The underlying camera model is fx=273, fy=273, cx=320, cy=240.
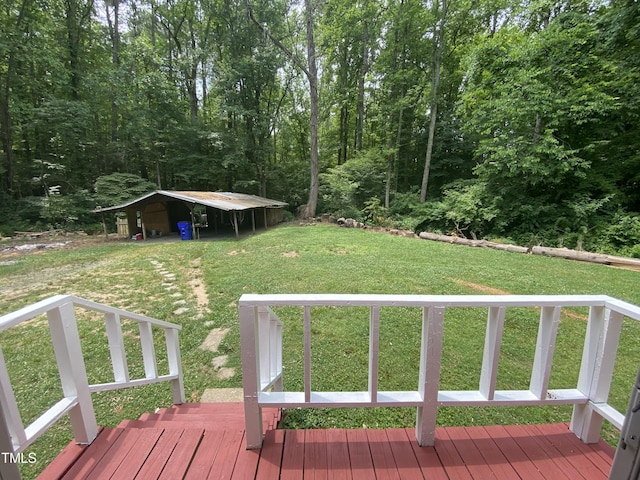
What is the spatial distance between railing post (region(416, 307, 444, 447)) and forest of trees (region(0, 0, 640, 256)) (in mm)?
10969

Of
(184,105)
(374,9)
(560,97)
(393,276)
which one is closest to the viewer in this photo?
(393,276)

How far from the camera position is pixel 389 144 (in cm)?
1691

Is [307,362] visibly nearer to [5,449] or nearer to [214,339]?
[5,449]

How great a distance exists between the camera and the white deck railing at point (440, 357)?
1379mm

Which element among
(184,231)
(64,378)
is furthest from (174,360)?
(184,231)

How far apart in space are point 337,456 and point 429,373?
2.10 feet

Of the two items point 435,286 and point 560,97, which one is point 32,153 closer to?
point 435,286

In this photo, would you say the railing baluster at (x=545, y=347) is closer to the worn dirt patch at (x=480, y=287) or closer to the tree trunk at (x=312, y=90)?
the worn dirt patch at (x=480, y=287)

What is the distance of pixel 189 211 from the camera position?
15.6m

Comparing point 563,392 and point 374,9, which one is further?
point 374,9

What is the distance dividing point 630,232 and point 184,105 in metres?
24.2

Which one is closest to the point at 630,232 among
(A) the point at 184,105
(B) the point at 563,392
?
(B) the point at 563,392

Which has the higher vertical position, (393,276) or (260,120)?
(260,120)

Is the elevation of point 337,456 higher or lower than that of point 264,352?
lower
